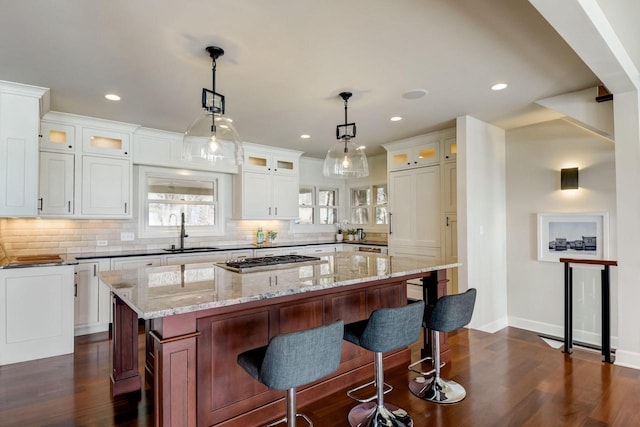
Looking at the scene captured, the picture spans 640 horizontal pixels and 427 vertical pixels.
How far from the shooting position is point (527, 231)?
4.56m

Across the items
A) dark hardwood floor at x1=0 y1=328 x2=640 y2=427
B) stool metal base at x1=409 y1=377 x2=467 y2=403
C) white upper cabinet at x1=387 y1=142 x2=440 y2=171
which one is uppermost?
white upper cabinet at x1=387 y1=142 x2=440 y2=171

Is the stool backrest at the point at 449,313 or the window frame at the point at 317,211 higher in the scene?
the window frame at the point at 317,211

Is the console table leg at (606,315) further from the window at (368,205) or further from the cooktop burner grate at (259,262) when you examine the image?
the window at (368,205)

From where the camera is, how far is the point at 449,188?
15.5ft

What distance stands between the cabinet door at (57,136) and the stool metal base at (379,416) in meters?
4.24

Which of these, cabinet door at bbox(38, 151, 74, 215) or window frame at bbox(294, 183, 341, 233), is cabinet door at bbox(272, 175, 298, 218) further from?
cabinet door at bbox(38, 151, 74, 215)

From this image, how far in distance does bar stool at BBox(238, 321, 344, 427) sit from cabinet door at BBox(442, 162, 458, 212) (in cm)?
348

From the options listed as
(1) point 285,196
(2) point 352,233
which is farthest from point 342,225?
(1) point 285,196

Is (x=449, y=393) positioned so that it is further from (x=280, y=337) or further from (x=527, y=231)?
(x=527, y=231)

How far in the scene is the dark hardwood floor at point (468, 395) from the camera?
2.27 metres

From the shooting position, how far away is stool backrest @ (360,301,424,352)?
6.55ft

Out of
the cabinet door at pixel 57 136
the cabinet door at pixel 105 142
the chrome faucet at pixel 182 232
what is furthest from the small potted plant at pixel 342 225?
the cabinet door at pixel 57 136

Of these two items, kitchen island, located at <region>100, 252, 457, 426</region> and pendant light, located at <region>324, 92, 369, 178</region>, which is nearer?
kitchen island, located at <region>100, 252, 457, 426</region>

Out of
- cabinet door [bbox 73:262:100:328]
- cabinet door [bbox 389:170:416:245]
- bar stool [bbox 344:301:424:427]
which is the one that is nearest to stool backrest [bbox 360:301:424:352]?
bar stool [bbox 344:301:424:427]
